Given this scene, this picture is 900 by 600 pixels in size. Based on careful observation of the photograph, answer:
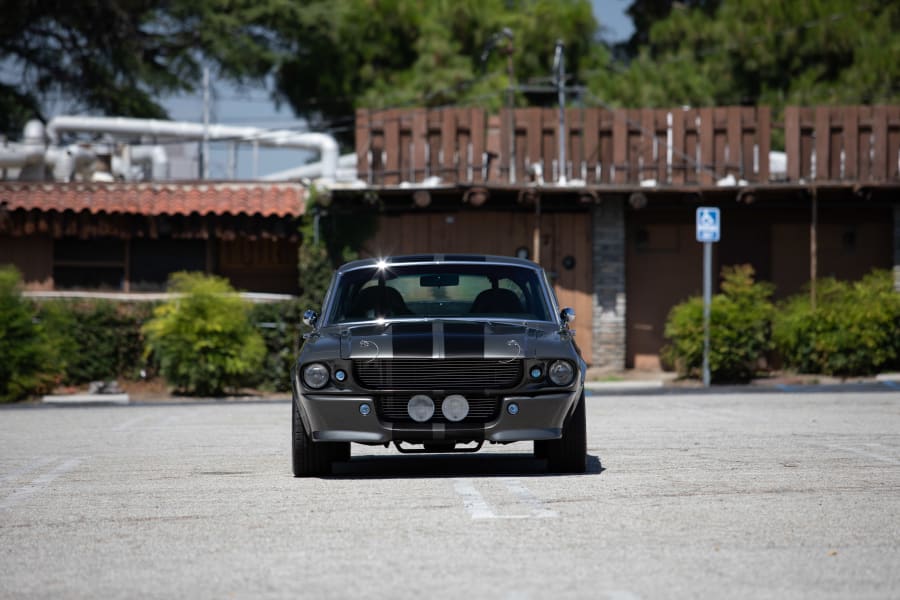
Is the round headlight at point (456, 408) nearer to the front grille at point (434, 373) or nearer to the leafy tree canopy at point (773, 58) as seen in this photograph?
the front grille at point (434, 373)

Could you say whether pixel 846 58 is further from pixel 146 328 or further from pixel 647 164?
pixel 146 328

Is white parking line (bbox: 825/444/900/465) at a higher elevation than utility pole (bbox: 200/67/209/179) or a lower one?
lower

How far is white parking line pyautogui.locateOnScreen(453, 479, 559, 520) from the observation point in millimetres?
8945

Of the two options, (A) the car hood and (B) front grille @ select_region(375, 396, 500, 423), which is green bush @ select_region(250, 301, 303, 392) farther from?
(B) front grille @ select_region(375, 396, 500, 423)

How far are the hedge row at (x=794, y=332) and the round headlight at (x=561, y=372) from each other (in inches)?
676

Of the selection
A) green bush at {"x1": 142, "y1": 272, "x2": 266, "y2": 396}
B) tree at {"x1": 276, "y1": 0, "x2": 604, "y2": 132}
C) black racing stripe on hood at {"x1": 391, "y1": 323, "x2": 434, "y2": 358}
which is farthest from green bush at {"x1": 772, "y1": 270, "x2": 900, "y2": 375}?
tree at {"x1": 276, "y1": 0, "x2": 604, "y2": 132}

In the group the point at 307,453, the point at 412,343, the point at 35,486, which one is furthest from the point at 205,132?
the point at 412,343

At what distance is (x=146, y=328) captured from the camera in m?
27.8

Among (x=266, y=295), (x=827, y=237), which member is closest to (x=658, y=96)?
(x=827, y=237)

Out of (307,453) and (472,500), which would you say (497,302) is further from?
(472,500)

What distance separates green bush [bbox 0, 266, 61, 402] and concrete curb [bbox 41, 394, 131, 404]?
1.21 feet

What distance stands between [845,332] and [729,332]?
2.07 m

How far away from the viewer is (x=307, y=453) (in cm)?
1133

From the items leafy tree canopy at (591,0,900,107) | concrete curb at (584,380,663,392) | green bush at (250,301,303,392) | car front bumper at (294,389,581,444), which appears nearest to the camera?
car front bumper at (294,389,581,444)
